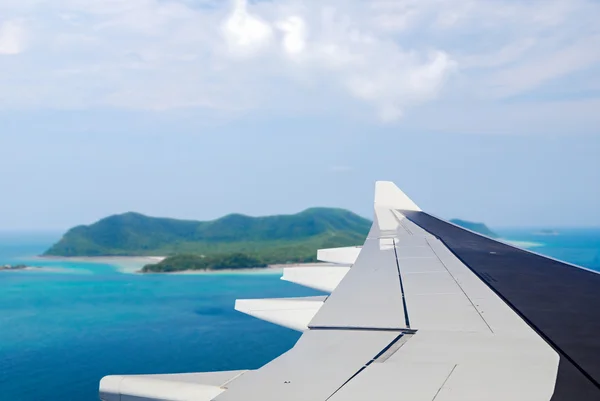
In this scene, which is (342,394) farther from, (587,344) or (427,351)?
(587,344)

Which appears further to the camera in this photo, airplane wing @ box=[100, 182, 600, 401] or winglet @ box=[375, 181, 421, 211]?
winglet @ box=[375, 181, 421, 211]

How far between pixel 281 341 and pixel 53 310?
14.3 metres

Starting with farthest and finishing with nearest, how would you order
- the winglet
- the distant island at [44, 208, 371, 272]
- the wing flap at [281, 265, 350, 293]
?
the distant island at [44, 208, 371, 272], the winglet, the wing flap at [281, 265, 350, 293]

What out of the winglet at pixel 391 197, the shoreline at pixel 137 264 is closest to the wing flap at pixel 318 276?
the winglet at pixel 391 197

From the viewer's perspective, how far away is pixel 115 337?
17500 mm

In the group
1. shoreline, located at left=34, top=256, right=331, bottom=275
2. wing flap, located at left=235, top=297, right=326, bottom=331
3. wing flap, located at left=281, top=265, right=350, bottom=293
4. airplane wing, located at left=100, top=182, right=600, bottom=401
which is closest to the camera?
airplane wing, located at left=100, top=182, right=600, bottom=401

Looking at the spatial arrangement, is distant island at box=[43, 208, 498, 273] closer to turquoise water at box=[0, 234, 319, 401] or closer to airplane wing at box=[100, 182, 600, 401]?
turquoise water at box=[0, 234, 319, 401]

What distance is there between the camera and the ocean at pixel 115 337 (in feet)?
42.0

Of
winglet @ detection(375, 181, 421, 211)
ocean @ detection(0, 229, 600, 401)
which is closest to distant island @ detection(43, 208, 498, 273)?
ocean @ detection(0, 229, 600, 401)

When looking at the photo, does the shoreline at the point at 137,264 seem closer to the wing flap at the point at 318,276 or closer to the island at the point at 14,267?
the island at the point at 14,267

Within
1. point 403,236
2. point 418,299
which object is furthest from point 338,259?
point 418,299

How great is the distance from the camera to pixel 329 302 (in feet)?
8.64

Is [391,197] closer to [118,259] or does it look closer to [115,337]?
[115,337]

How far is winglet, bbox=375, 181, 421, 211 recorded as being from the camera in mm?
9641
